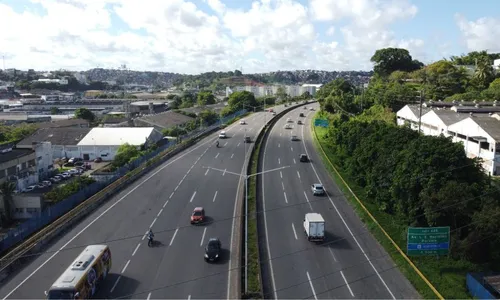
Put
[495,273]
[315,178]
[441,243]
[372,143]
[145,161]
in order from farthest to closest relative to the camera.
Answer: [145,161], [315,178], [372,143], [495,273], [441,243]

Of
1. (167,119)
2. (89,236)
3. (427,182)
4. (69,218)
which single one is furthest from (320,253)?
(167,119)

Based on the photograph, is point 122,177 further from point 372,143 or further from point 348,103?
point 348,103

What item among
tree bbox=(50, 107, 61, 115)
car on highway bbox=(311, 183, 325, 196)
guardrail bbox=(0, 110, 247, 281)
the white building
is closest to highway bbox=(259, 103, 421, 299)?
car on highway bbox=(311, 183, 325, 196)

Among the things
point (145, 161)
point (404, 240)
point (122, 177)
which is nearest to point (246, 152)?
point (145, 161)

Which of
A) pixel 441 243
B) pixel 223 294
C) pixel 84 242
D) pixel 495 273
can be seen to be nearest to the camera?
pixel 223 294

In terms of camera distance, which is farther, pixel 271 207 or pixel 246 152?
pixel 246 152

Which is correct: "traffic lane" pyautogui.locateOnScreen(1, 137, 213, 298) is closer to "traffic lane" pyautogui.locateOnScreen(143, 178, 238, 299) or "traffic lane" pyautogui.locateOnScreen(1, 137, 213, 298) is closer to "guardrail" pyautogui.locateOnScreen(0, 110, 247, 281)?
"guardrail" pyautogui.locateOnScreen(0, 110, 247, 281)
